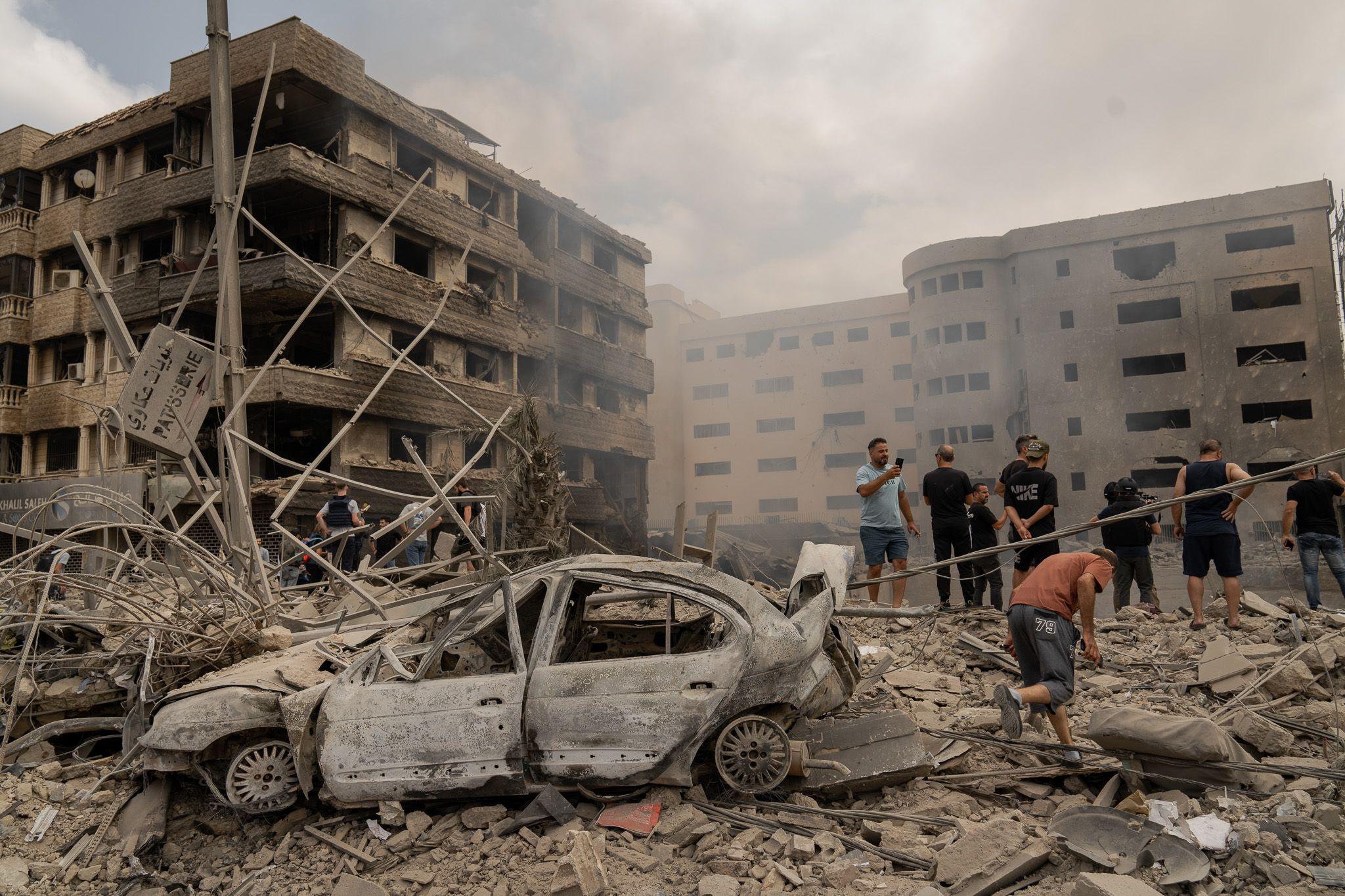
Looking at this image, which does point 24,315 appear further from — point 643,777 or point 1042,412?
point 1042,412

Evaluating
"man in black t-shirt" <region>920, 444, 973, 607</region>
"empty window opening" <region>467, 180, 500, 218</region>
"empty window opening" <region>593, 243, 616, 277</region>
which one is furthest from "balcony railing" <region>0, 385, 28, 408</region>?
"man in black t-shirt" <region>920, 444, 973, 607</region>

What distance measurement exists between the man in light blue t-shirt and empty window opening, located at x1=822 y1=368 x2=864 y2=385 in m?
38.1

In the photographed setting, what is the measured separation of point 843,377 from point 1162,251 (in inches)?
695

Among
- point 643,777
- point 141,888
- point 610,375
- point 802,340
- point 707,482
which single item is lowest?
point 141,888

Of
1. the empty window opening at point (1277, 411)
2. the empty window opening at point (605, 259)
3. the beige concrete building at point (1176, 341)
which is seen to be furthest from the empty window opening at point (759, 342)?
the empty window opening at point (1277, 411)

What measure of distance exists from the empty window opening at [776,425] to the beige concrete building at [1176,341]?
13.2 metres

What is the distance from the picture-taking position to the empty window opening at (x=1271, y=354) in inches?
1205

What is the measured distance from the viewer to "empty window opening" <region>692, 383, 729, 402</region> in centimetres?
4866

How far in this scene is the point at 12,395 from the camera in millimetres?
25094

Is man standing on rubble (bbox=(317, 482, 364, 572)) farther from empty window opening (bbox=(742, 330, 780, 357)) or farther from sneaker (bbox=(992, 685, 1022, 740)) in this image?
empty window opening (bbox=(742, 330, 780, 357))

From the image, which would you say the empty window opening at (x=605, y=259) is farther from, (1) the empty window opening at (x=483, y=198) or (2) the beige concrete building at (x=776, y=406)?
(2) the beige concrete building at (x=776, y=406)

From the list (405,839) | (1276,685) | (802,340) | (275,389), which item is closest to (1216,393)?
(802,340)

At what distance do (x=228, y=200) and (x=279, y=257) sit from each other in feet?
42.8

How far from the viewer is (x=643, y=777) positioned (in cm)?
440
